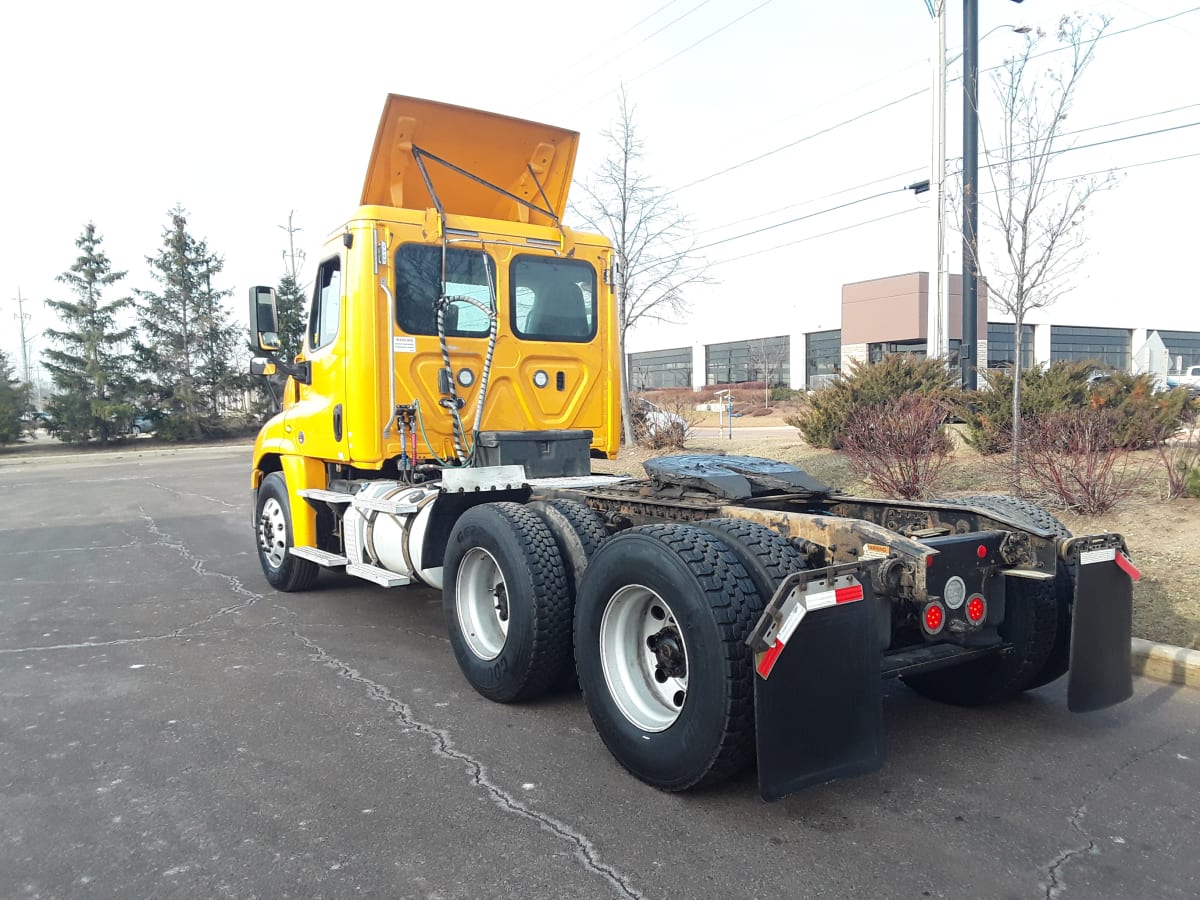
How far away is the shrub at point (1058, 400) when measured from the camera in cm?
1112

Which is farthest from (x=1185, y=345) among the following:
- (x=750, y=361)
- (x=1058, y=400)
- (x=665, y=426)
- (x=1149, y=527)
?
(x=1149, y=527)

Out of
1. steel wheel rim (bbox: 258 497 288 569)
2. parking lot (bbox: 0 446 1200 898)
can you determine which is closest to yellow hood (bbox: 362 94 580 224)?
steel wheel rim (bbox: 258 497 288 569)

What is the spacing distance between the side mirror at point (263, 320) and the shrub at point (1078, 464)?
7.09 meters

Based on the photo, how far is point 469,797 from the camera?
360cm

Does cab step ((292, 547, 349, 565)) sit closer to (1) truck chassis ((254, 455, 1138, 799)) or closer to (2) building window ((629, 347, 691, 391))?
(1) truck chassis ((254, 455, 1138, 799))

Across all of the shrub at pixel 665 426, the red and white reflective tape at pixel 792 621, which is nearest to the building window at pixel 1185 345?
the shrub at pixel 665 426

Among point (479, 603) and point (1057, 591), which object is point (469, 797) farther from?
point (1057, 591)

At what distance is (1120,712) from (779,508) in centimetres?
204

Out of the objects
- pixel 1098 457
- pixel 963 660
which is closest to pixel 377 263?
pixel 963 660

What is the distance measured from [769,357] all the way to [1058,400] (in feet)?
136

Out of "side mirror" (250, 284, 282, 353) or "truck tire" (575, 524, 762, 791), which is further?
"side mirror" (250, 284, 282, 353)

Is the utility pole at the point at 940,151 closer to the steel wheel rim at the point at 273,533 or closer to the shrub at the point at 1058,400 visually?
the shrub at the point at 1058,400

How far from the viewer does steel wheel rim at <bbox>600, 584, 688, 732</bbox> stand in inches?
146

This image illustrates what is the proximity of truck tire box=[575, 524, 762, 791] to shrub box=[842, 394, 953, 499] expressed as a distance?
6002 millimetres
